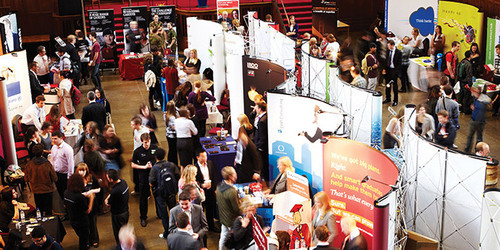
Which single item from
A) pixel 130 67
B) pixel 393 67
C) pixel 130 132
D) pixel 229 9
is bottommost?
pixel 130 132

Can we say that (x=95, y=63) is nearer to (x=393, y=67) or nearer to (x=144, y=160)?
(x=393, y=67)

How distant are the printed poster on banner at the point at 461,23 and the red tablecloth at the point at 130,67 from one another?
777 centimetres

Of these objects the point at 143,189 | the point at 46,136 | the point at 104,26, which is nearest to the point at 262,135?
the point at 143,189

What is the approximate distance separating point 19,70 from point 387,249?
29.0ft

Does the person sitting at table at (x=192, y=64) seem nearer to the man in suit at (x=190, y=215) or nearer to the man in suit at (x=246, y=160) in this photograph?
the man in suit at (x=246, y=160)

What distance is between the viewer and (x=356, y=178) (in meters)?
7.12

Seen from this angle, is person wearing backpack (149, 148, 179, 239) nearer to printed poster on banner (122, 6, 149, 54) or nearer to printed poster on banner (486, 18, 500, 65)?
printed poster on banner (486, 18, 500, 65)

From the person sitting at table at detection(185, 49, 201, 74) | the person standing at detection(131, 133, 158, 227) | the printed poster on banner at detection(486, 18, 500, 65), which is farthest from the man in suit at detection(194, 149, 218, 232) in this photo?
the printed poster on banner at detection(486, 18, 500, 65)

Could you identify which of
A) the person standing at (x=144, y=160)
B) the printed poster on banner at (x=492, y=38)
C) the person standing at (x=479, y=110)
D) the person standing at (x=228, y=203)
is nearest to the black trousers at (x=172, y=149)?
the person standing at (x=144, y=160)

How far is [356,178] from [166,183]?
7.74 ft

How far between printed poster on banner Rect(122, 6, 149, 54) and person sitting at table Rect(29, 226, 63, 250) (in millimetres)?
11030

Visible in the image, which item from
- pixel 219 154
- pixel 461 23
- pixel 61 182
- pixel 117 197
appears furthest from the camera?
pixel 461 23

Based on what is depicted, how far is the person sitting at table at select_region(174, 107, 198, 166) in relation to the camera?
9305 millimetres

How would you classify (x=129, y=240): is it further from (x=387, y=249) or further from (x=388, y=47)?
(x=388, y=47)
